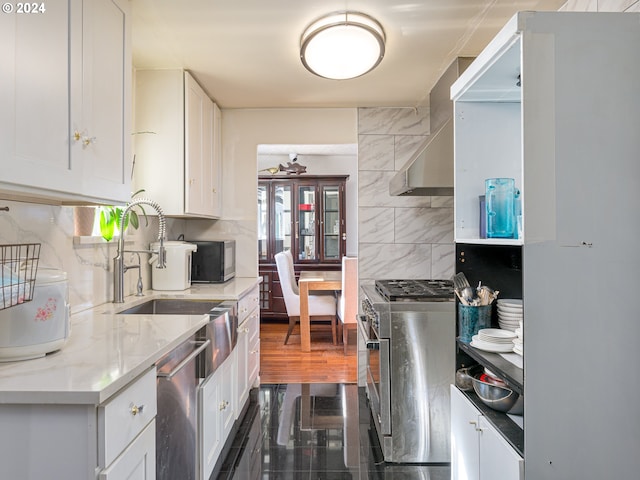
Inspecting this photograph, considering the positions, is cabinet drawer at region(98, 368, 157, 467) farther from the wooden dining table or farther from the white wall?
the wooden dining table

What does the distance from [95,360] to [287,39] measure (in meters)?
1.79

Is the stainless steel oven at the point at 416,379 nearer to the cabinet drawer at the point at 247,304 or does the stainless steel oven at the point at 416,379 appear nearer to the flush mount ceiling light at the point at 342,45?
the cabinet drawer at the point at 247,304

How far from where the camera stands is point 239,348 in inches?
102

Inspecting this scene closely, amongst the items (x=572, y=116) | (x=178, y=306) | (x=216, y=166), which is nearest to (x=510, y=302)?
(x=572, y=116)

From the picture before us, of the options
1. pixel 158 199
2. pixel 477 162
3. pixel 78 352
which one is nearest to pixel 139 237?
pixel 158 199

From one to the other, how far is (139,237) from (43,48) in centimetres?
161

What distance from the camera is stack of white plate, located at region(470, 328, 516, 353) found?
128cm

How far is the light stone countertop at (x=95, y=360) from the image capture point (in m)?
0.94

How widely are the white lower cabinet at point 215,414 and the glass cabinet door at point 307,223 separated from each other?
333 centimetres

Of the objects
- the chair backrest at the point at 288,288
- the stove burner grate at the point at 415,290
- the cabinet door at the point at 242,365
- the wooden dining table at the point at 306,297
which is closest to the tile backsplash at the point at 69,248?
the cabinet door at the point at 242,365

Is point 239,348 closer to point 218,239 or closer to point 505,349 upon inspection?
point 218,239

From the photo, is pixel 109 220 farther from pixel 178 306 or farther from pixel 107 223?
pixel 178 306

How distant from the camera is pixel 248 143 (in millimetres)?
3449

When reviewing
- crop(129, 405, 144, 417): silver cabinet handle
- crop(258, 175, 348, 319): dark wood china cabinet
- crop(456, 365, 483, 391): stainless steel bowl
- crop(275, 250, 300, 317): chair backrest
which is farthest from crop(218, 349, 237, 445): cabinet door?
crop(258, 175, 348, 319): dark wood china cabinet
